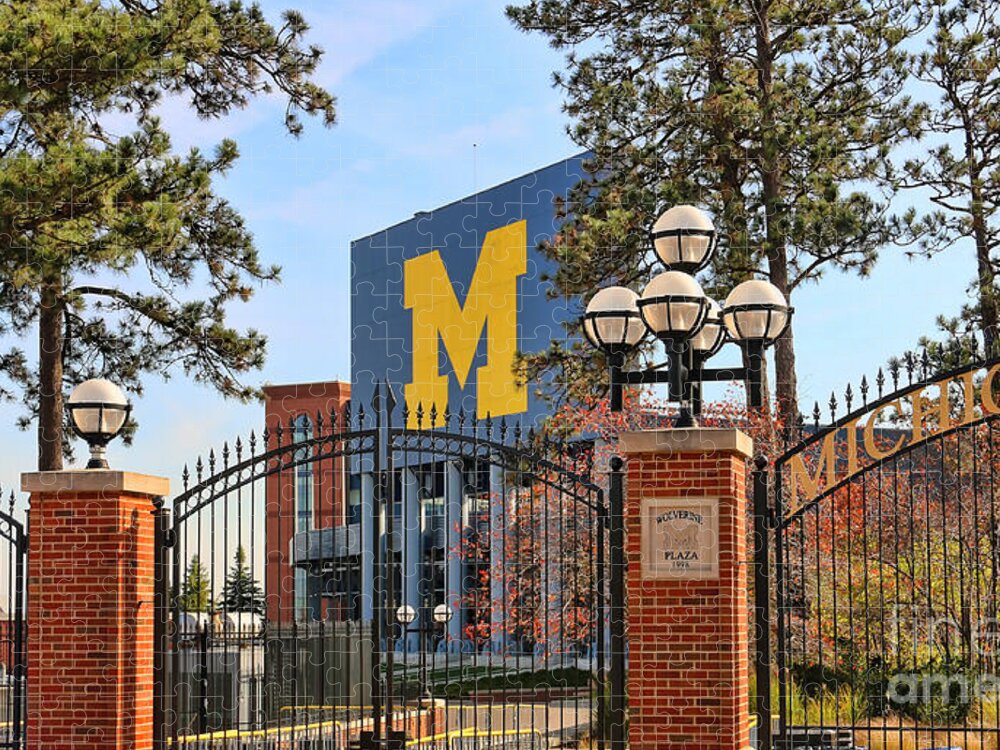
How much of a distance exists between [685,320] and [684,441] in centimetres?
90

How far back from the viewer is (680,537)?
36.0 ft

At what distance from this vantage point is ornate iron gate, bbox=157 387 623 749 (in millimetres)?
12289

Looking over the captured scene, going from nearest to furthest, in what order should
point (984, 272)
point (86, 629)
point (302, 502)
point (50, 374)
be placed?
point (86, 629) → point (50, 374) → point (984, 272) → point (302, 502)

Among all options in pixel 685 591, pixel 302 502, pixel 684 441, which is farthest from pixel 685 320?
pixel 302 502

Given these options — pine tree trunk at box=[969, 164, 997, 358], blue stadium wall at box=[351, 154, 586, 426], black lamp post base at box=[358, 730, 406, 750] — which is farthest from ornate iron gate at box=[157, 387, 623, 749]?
pine tree trunk at box=[969, 164, 997, 358]

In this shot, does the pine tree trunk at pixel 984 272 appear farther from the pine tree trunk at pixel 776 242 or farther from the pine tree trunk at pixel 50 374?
the pine tree trunk at pixel 50 374

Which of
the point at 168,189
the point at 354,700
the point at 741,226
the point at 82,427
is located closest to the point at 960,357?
the point at 741,226

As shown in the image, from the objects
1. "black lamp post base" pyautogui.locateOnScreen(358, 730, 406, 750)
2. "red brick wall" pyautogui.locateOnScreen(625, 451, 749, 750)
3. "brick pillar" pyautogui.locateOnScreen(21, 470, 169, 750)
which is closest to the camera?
"red brick wall" pyautogui.locateOnScreen(625, 451, 749, 750)

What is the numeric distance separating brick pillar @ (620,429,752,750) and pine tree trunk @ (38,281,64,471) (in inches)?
535

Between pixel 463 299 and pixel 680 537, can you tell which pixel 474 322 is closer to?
pixel 463 299

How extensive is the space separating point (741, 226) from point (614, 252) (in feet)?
7.37

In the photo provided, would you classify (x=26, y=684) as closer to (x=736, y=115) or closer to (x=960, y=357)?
(x=736, y=115)

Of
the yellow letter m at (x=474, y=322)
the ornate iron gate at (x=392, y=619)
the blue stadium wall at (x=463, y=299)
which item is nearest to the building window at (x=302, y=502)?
the ornate iron gate at (x=392, y=619)

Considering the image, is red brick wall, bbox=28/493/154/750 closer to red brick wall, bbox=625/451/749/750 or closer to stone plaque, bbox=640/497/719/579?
red brick wall, bbox=625/451/749/750
